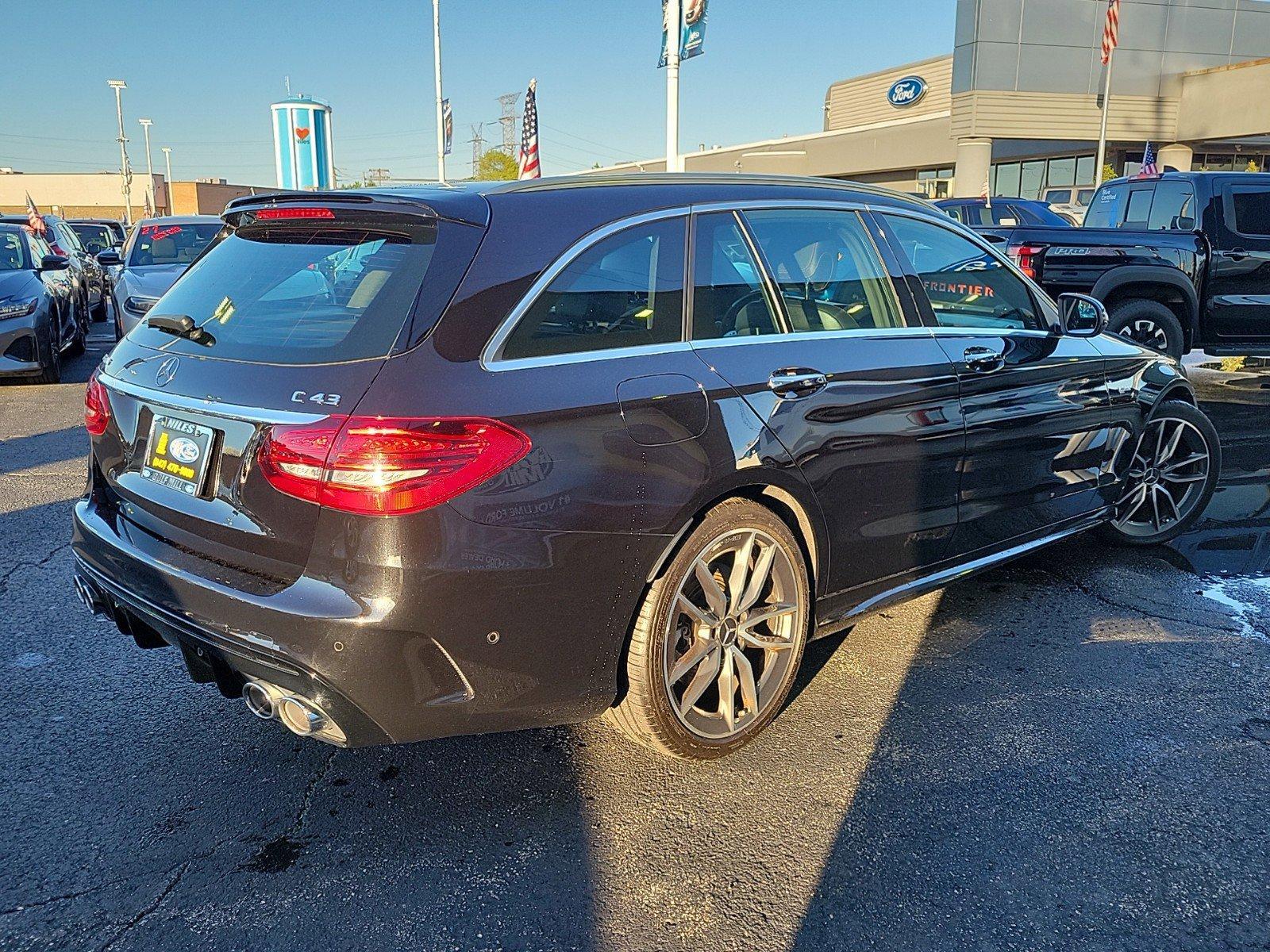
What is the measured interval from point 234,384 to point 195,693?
146 centimetres

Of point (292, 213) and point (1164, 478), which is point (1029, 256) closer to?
point (1164, 478)

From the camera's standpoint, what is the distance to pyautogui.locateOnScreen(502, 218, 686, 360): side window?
2.76m

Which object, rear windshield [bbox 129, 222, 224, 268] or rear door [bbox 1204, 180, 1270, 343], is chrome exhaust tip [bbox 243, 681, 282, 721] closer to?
rear door [bbox 1204, 180, 1270, 343]

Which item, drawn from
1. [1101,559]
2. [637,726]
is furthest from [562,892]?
[1101,559]

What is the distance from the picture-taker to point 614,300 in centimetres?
295

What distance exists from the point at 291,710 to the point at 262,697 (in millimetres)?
90

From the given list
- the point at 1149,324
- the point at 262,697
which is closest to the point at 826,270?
the point at 262,697

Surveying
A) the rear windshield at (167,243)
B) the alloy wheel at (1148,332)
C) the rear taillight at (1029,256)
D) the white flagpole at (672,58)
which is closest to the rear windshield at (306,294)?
the rear taillight at (1029,256)

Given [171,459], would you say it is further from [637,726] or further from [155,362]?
[637,726]

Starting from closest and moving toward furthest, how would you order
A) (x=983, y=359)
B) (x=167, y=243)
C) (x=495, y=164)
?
(x=983, y=359), (x=167, y=243), (x=495, y=164)

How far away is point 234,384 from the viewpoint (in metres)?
2.71

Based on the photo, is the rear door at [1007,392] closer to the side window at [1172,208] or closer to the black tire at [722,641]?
the black tire at [722,641]

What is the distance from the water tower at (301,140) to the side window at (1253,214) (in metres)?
22.6

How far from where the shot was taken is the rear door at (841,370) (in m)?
3.21
